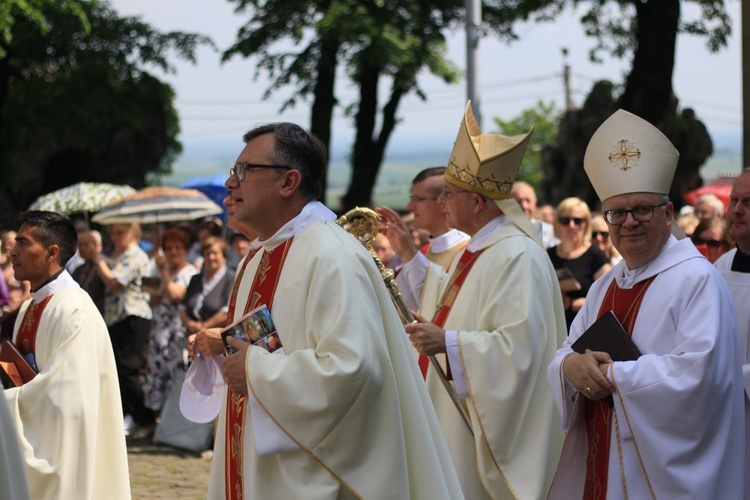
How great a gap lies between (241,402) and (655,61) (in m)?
13.3

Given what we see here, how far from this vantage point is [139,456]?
9.19 metres

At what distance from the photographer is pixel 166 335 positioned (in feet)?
32.3

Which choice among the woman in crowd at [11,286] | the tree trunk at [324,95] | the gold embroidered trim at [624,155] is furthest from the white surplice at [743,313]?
the tree trunk at [324,95]

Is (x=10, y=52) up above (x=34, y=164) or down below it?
above

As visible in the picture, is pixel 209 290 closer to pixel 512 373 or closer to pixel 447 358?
pixel 447 358

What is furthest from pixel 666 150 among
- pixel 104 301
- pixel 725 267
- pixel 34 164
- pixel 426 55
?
pixel 34 164

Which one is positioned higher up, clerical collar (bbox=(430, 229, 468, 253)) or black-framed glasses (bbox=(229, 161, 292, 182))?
black-framed glasses (bbox=(229, 161, 292, 182))

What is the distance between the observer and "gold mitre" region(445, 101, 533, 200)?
5809 millimetres

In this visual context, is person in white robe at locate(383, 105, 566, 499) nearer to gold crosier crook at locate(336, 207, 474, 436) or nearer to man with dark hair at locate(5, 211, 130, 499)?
gold crosier crook at locate(336, 207, 474, 436)

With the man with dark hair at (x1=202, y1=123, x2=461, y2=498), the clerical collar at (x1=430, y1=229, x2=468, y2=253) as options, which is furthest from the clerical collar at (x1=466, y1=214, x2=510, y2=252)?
the man with dark hair at (x1=202, y1=123, x2=461, y2=498)

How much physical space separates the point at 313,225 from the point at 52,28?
61.5ft

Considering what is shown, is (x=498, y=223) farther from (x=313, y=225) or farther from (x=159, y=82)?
(x=159, y=82)

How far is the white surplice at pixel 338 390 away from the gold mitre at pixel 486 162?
202 centimetres

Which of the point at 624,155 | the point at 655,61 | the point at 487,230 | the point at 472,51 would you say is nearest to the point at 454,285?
the point at 487,230
